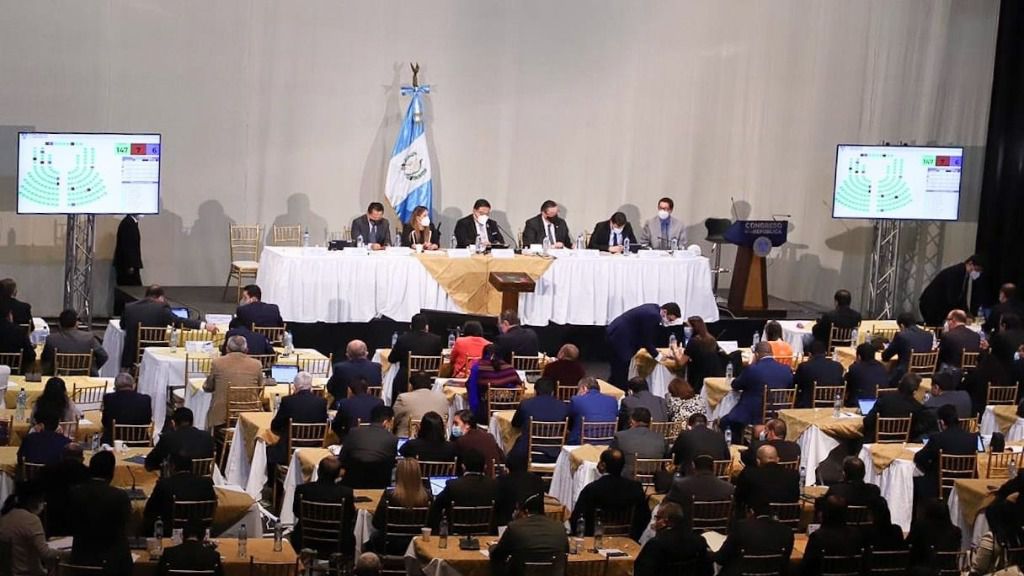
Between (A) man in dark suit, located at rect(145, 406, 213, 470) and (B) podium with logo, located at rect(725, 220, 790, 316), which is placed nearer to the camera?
(A) man in dark suit, located at rect(145, 406, 213, 470)

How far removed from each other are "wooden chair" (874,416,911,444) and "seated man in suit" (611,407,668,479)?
236 centimetres

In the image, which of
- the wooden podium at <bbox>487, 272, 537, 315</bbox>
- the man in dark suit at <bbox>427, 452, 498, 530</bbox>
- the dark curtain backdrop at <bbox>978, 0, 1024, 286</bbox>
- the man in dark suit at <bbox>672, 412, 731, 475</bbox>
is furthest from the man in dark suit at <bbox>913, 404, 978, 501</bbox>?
the dark curtain backdrop at <bbox>978, 0, 1024, 286</bbox>

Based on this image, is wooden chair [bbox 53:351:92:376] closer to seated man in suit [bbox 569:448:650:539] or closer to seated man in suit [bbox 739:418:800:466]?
seated man in suit [bbox 569:448:650:539]

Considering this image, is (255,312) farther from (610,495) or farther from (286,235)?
(610,495)

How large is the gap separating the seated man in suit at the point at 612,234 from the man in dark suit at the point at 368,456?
8.66 metres

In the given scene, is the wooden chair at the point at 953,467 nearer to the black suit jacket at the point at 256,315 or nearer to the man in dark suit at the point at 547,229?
the black suit jacket at the point at 256,315

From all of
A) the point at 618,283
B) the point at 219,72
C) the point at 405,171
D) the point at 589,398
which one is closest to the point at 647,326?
the point at 618,283

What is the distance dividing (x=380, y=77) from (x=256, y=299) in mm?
6342

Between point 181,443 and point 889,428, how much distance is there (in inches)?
234

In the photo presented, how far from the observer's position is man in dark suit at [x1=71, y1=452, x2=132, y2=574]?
354 inches

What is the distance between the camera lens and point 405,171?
21.3 metres

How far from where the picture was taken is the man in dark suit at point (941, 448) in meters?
12.5

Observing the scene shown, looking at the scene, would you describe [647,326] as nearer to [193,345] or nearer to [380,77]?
[193,345]

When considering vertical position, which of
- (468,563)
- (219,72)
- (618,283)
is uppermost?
(219,72)
